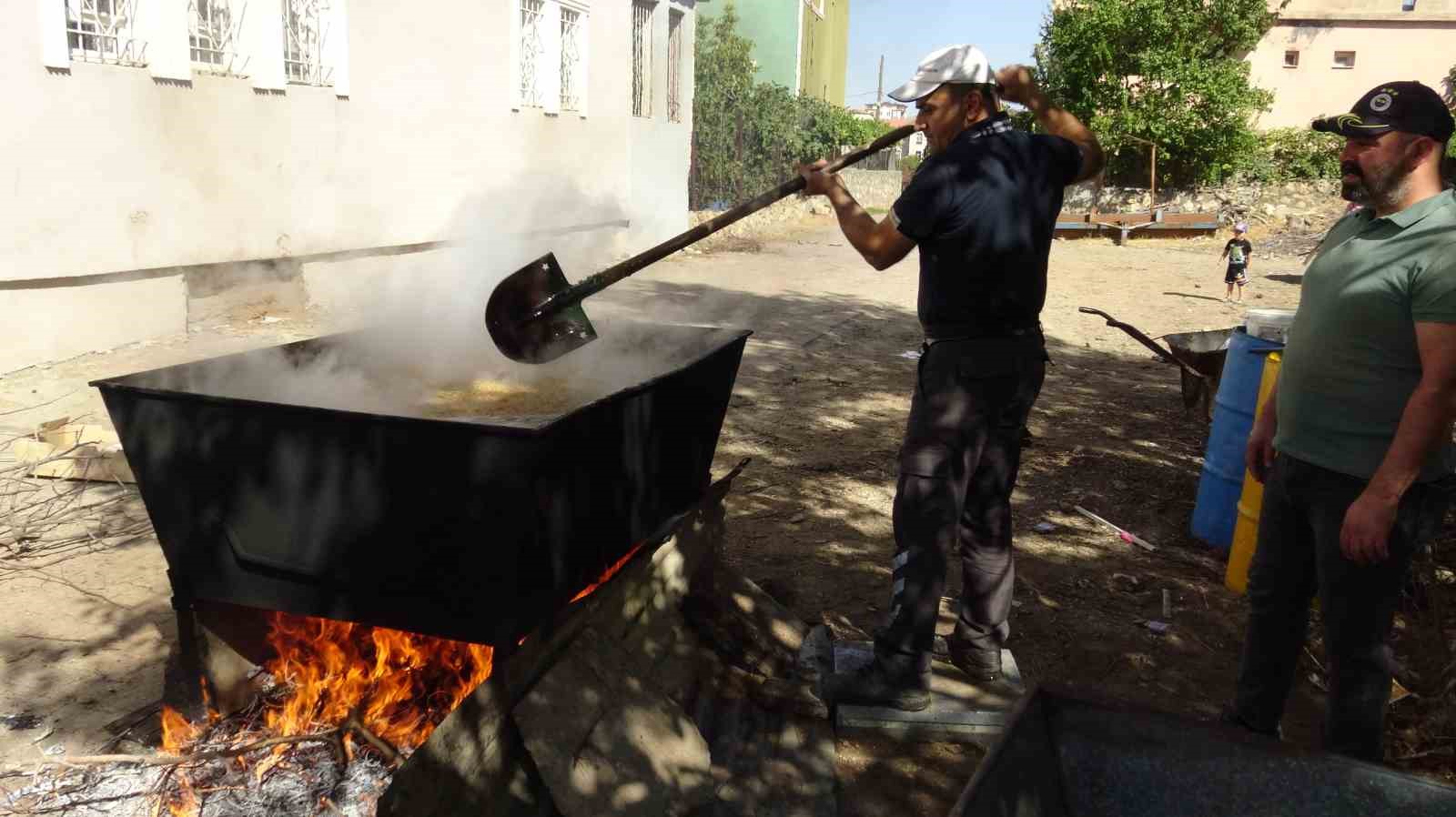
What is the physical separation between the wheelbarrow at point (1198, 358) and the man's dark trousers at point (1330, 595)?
3592mm

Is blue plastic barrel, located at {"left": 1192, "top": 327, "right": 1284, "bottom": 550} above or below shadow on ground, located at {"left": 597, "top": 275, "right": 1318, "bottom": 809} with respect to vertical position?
above

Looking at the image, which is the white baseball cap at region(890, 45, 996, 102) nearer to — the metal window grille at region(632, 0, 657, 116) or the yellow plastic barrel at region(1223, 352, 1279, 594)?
the yellow plastic barrel at region(1223, 352, 1279, 594)

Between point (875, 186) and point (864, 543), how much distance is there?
26.4 metres

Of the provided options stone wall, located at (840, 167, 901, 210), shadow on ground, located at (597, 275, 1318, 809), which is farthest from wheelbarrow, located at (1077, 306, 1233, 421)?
stone wall, located at (840, 167, 901, 210)

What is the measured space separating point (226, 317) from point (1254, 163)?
24.7 meters

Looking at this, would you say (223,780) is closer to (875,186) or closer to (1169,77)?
(1169,77)

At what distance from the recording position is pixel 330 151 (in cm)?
972

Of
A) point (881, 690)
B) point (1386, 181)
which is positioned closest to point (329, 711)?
point (881, 690)

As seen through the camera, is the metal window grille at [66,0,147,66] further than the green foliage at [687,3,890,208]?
No

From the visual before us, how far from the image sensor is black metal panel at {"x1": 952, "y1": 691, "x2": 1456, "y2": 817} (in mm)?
1624

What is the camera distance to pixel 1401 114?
2.52 meters

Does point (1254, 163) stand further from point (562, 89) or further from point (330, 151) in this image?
point (330, 151)

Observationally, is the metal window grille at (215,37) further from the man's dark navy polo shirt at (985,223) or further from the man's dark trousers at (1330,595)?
the man's dark trousers at (1330,595)

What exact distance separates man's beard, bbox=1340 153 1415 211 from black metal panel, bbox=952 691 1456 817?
1.57 meters
